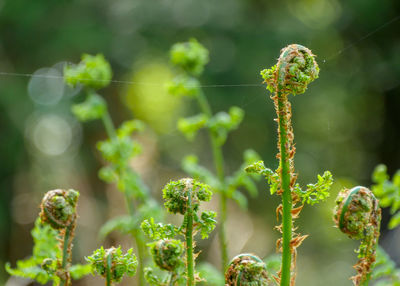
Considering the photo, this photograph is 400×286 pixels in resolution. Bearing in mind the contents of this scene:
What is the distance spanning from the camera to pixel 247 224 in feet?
21.6

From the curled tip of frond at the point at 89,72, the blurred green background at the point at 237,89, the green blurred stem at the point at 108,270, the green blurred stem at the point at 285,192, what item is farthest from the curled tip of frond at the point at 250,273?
the blurred green background at the point at 237,89

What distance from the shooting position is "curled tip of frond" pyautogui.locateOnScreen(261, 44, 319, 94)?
56 cm

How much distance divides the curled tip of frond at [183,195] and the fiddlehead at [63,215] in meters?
0.14

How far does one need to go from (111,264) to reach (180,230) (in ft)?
0.29

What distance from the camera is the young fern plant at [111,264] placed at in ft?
1.85

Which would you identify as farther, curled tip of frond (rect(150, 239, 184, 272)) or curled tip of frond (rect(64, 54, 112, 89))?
curled tip of frond (rect(64, 54, 112, 89))

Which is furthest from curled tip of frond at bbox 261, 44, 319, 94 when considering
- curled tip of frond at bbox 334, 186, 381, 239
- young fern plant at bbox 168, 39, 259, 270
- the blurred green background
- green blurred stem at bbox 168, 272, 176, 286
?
the blurred green background

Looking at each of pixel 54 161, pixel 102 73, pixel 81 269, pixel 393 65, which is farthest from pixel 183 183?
pixel 54 161

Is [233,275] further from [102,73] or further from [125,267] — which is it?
[102,73]

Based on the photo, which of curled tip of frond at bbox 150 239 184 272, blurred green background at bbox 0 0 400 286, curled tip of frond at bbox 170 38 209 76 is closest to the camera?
curled tip of frond at bbox 150 239 184 272

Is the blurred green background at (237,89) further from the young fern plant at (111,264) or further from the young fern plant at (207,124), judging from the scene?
the young fern plant at (111,264)

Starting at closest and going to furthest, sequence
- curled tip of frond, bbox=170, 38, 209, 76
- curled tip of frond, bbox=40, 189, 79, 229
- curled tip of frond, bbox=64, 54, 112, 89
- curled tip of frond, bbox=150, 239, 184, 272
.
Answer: curled tip of frond, bbox=150, 239, 184, 272 → curled tip of frond, bbox=40, 189, 79, 229 → curled tip of frond, bbox=64, 54, 112, 89 → curled tip of frond, bbox=170, 38, 209, 76

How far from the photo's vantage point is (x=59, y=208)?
2.02ft

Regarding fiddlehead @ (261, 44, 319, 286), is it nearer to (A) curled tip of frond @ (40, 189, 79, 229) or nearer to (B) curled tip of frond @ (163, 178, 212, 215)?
(B) curled tip of frond @ (163, 178, 212, 215)
